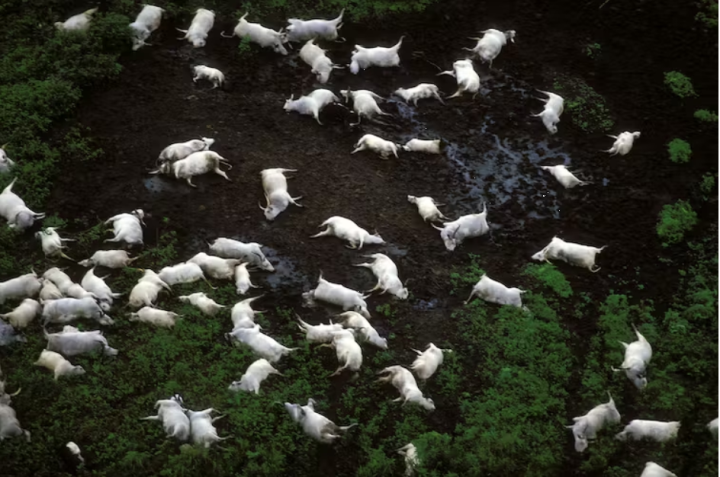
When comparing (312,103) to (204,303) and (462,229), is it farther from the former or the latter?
(204,303)

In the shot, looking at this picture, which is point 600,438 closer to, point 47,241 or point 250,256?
point 250,256

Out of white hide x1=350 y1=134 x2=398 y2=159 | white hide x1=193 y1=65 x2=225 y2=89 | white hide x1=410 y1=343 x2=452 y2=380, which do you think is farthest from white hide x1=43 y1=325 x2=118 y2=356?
white hide x1=193 y1=65 x2=225 y2=89

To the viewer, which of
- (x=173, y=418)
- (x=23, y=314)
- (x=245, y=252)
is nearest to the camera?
(x=173, y=418)

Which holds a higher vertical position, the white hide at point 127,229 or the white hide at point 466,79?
the white hide at point 466,79

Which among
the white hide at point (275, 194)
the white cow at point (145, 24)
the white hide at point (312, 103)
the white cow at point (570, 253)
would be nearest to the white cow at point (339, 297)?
the white hide at point (275, 194)

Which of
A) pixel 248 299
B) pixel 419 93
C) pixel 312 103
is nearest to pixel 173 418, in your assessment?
pixel 248 299

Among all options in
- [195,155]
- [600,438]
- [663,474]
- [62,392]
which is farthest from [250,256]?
[663,474]

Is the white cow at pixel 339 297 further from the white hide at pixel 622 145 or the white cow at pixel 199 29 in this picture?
the white cow at pixel 199 29

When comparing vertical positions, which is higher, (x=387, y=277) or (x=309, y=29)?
(x=309, y=29)
